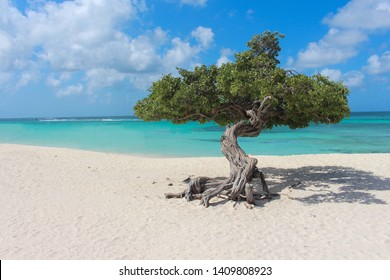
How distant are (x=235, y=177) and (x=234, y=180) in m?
0.09

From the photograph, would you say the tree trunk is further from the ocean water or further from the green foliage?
the ocean water

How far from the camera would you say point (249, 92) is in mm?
10258

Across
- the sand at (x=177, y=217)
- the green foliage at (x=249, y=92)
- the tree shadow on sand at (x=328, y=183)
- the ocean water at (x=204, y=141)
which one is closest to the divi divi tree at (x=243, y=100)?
the green foliage at (x=249, y=92)

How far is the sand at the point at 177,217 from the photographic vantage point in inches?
272

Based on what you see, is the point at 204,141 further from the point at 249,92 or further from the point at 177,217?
the point at 177,217

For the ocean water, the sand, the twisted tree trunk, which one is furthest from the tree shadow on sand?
the ocean water

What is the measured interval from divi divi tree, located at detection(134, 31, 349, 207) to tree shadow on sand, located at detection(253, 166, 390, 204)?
5.68ft

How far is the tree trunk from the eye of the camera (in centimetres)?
1004

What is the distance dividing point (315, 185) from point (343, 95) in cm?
363

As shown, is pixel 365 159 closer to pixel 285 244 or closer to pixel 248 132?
pixel 248 132

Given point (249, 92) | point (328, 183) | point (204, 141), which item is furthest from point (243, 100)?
point (204, 141)

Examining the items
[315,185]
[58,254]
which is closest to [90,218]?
[58,254]

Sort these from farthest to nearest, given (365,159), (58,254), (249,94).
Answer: (365,159) → (249,94) → (58,254)

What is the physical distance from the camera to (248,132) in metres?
11.5
